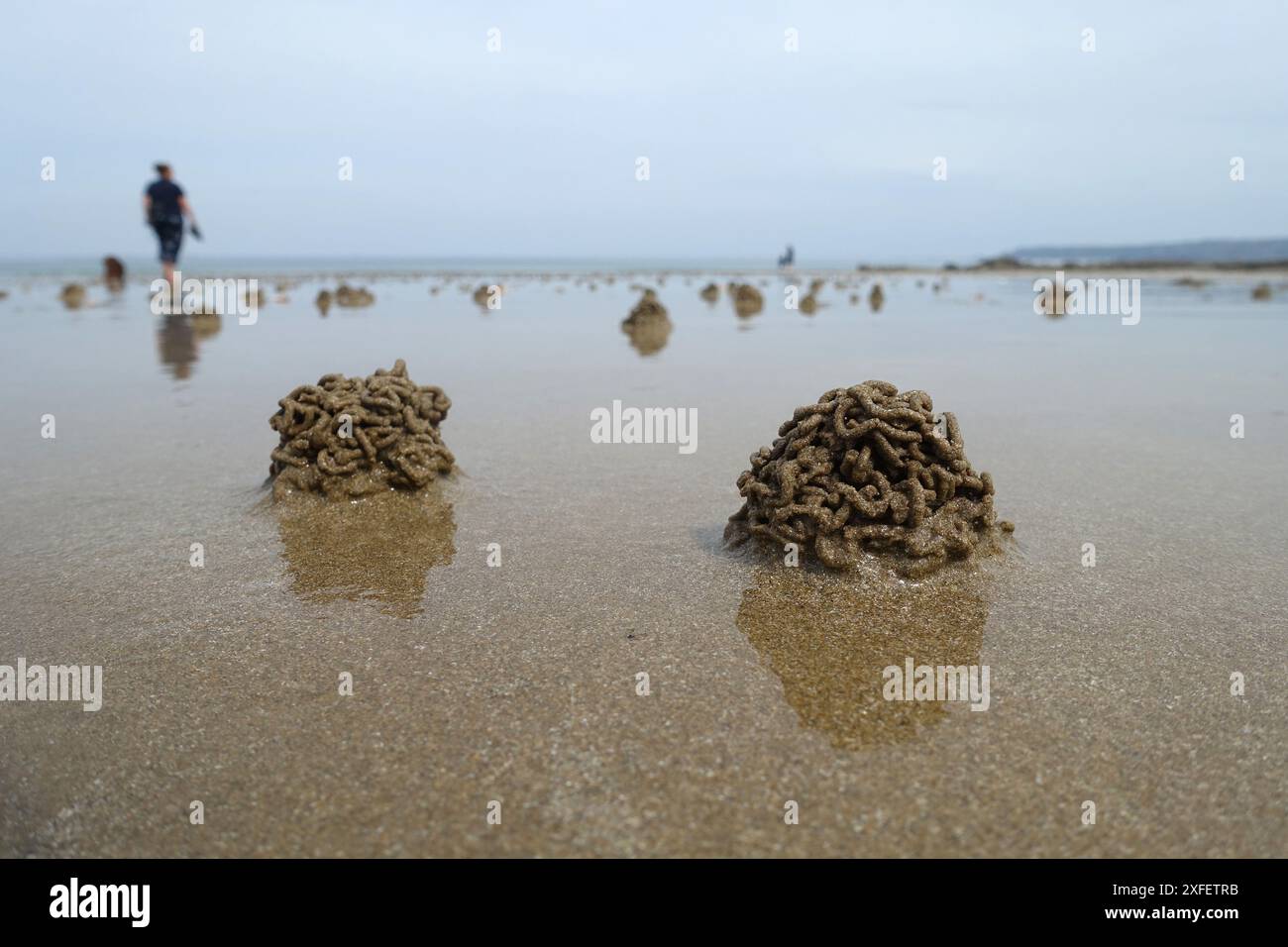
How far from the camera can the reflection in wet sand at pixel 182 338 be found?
42.0ft

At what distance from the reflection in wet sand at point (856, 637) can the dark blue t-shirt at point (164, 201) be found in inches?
744

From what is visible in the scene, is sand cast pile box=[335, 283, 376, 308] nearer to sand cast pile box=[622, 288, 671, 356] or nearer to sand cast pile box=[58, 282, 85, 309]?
sand cast pile box=[58, 282, 85, 309]

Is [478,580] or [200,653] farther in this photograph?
[478,580]

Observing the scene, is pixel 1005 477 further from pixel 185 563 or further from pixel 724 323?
pixel 724 323

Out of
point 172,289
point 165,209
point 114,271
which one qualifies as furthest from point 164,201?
point 114,271

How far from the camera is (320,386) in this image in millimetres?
6504

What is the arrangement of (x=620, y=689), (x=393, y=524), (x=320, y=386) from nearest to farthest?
(x=620, y=689), (x=393, y=524), (x=320, y=386)

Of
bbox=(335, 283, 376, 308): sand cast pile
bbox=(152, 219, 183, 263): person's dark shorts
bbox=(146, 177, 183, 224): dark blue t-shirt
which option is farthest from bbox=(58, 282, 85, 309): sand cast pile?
bbox=(146, 177, 183, 224): dark blue t-shirt

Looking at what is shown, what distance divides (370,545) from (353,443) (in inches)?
44.3

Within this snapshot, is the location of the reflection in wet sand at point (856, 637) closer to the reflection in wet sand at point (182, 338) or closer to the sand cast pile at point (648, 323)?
the reflection in wet sand at point (182, 338)

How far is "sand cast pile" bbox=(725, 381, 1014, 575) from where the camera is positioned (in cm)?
450

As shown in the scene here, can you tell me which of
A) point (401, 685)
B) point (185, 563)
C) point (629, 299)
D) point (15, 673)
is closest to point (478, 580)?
point (401, 685)

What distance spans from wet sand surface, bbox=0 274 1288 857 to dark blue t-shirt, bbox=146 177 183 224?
1258cm
